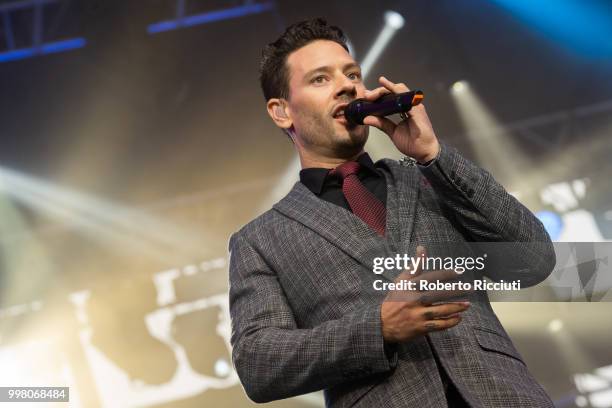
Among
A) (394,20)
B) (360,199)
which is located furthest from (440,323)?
(394,20)

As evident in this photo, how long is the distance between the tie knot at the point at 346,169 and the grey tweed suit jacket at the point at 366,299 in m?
0.07

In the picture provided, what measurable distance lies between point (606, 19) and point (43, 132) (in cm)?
415

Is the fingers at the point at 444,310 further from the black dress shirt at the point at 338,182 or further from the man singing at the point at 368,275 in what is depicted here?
the black dress shirt at the point at 338,182

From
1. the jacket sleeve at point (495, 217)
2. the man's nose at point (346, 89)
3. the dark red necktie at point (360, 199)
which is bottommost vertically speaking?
the jacket sleeve at point (495, 217)

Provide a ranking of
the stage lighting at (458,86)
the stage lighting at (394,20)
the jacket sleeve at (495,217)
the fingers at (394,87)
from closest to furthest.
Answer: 1. the jacket sleeve at (495,217)
2. the fingers at (394,87)
3. the stage lighting at (394,20)
4. the stage lighting at (458,86)

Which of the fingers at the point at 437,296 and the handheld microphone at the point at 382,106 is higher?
the handheld microphone at the point at 382,106

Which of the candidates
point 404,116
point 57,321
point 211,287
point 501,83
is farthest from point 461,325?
point 501,83

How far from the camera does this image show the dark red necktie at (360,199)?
1.34 m

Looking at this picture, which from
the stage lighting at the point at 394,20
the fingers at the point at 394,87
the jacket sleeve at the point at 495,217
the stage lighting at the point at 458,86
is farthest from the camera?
the stage lighting at the point at 458,86

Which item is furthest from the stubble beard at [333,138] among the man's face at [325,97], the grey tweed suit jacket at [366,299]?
the grey tweed suit jacket at [366,299]

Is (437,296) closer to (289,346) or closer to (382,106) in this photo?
(289,346)

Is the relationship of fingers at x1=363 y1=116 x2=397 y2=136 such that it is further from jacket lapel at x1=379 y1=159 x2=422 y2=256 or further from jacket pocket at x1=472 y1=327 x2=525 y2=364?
jacket pocket at x1=472 y1=327 x2=525 y2=364

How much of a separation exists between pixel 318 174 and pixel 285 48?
0.45m

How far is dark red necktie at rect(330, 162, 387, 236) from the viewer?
1.34 metres
